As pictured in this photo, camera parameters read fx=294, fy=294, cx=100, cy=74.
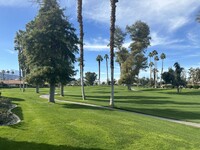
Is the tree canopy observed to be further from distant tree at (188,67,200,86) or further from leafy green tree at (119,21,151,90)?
distant tree at (188,67,200,86)

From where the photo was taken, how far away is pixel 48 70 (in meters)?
26.9

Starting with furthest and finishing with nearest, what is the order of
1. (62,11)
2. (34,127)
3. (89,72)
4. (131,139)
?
(89,72) < (62,11) < (34,127) < (131,139)

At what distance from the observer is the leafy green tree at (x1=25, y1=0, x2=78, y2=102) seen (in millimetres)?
27859

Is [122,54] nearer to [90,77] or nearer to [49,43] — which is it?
[49,43]

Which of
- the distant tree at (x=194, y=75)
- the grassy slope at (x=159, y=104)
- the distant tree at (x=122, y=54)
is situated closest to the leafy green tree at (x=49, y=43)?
the grassy slope at (x=159, y=104)

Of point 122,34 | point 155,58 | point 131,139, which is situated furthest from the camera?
point 155,58

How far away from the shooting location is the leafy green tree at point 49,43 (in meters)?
27.9

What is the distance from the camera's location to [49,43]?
28609mm

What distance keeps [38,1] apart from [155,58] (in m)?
91.0

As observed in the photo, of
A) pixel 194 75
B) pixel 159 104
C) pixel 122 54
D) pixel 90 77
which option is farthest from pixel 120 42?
pixel 194 75

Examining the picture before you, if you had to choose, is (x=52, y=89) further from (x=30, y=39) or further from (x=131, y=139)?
(x=131, y=139)

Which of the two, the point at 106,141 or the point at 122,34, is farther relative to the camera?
the point at 122,34

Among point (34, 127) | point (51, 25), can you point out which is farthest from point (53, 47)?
point (34, 127)

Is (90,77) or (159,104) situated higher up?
(90,77)
